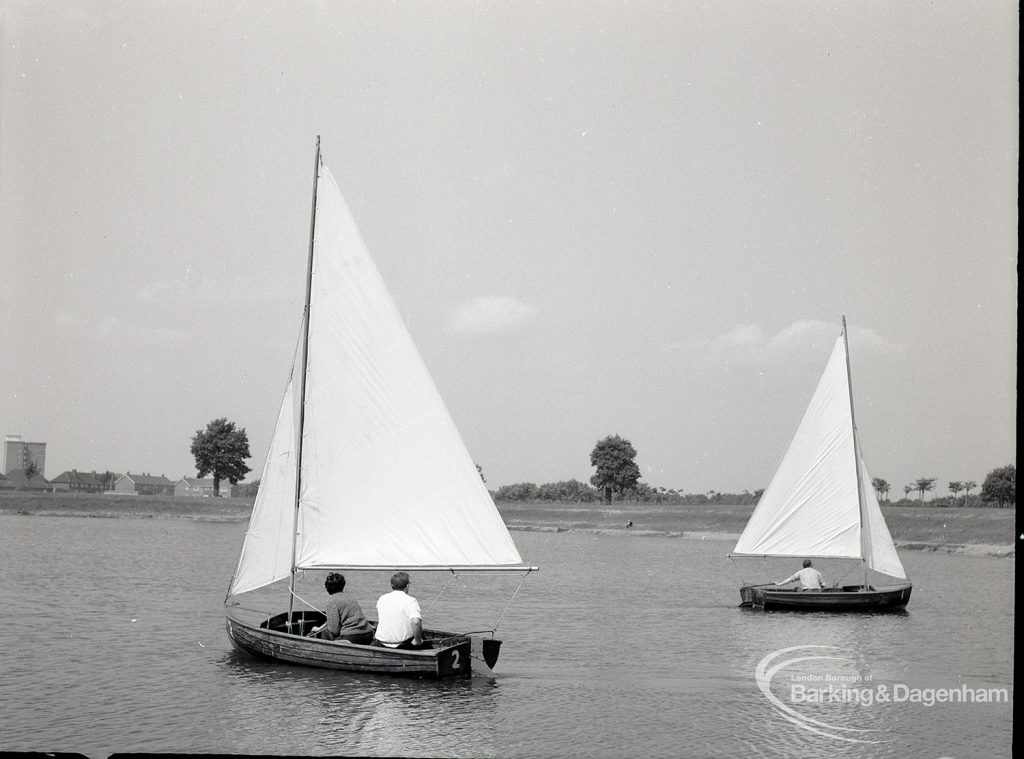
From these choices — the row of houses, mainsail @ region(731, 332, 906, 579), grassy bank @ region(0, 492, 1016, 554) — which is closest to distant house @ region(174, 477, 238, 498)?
the row of houses

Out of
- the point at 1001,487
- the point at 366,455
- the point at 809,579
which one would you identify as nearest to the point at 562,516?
the point at 809,579

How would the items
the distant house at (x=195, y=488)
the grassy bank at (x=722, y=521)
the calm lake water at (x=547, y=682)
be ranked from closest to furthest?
the calm lake water at (x=547, y=682) < the grassy bank at (x=722, y=521) < the distant house at (x=195, y=488)

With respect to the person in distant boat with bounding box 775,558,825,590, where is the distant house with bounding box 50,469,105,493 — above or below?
above

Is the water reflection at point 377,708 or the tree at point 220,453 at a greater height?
the tree at point 220,453

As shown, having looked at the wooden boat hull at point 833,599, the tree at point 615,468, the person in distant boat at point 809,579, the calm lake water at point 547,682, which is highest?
the tree at point 615,468

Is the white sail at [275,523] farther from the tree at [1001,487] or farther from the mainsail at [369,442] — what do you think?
the tree at [1001,487]

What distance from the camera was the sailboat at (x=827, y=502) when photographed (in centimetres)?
3016

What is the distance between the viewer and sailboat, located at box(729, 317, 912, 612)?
1187 inches

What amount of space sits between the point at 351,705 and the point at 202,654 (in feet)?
22.6

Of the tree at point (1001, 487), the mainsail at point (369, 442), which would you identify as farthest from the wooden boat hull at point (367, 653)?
the tree at point (1001, 487)

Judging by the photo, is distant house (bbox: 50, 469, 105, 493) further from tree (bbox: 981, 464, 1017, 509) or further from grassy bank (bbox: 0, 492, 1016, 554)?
tree (bbox: 981, 464, 1017, 509)

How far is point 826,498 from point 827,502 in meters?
0.12

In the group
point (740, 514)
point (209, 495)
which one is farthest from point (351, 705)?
point (209, 495)

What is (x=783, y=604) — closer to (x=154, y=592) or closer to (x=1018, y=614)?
(x=1018, y=614)
